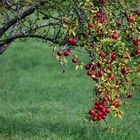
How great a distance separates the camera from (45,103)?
15180 mm

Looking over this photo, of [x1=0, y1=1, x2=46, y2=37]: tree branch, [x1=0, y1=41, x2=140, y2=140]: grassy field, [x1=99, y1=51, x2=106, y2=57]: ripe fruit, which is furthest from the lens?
[x1=0, y1=41, x2=140, y2=140]: grassy field

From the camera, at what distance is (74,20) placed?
7660 millimetres

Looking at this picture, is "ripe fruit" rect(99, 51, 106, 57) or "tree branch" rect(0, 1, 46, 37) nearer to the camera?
"ripe fruit" rect(99, 51, 106, 57)

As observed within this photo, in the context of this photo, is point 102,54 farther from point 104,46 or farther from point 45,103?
point 45,103

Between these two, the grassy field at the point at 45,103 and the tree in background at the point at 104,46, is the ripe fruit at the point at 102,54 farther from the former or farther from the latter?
the grassy field at the point at 45,103

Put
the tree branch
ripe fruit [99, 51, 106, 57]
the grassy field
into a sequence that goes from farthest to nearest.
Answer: the grassy field
the tree branch
ripe fruit [99, 51, 106, 57]

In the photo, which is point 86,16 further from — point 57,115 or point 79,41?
point 57,115

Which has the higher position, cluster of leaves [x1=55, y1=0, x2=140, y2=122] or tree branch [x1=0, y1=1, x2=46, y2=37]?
tree branch [x1=0, y1=1, x2=46, y2=37]

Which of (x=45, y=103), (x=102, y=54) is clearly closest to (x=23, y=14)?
(x=102, y=54)

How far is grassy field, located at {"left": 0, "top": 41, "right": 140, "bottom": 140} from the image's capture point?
→ 10055mm

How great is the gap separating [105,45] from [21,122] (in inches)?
183

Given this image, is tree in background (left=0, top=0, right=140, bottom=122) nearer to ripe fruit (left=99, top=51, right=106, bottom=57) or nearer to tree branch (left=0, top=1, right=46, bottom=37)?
ripe fruit (left=99, top=51, right=106, bottom=57)

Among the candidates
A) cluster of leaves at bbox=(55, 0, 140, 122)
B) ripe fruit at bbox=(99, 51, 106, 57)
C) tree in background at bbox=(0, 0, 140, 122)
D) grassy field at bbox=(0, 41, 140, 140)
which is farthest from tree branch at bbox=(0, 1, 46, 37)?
ripe fruit at bbox=(99, 51, 106, 57)

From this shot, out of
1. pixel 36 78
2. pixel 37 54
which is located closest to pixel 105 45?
pixel 36 78
